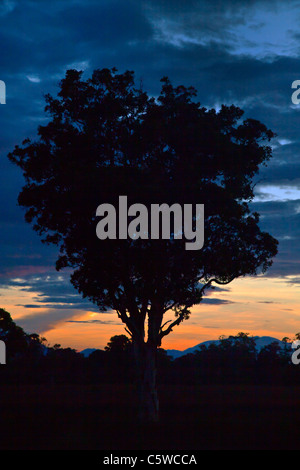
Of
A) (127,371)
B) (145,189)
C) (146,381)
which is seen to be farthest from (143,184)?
(127,371)

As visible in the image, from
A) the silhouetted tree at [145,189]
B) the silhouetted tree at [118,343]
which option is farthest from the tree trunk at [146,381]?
the silhouetted tree at [118,343]

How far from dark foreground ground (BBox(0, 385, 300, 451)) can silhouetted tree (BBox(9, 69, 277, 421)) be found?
149 inches

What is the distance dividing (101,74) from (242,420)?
21.2 m

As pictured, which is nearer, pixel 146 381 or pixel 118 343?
pixel 146 381

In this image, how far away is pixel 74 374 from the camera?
54688 mm

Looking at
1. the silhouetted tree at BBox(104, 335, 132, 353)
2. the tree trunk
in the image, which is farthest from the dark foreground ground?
the silhouetted tree at BBox(104, 335, 132, 353)

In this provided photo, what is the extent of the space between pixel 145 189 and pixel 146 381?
10.2 meters

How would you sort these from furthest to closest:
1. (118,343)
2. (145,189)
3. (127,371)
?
(118,343) → (127,371) → (145,189)

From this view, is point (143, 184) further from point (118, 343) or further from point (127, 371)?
point (118, 343)

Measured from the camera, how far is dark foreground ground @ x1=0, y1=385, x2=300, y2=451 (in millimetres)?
22953

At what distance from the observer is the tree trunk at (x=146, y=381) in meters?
30.4

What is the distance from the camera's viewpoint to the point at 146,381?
30578 millimetres
